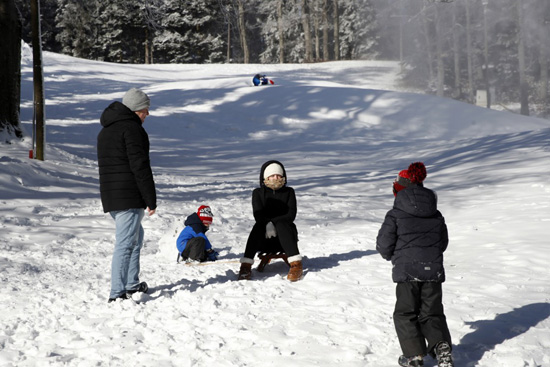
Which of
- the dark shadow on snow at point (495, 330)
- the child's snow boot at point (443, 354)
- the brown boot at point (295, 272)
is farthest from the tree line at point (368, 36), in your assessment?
the child's snow boot at point (443, 354)

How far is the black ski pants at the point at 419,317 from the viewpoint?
12.9ft

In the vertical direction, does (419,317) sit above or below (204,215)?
below

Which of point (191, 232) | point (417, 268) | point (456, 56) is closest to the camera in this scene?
point (417, 268)

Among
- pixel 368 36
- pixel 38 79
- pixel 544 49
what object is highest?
pixel 368 36

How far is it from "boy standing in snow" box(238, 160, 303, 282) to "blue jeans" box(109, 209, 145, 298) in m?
1.34

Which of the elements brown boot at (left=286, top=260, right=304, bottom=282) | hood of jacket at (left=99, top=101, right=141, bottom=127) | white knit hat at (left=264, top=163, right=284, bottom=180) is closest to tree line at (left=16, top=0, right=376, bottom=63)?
white knit hat at (left=264, top=163, right=284, bottom=180)

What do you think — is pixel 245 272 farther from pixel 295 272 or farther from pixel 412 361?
pixel 412 361

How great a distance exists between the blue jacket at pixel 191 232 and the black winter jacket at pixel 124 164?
205cm

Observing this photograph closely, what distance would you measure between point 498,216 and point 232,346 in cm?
646

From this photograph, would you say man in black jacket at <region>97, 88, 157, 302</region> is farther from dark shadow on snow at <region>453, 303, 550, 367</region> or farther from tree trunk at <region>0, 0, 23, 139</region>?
tree trunk at <region>0, 0, 23, 139</region>

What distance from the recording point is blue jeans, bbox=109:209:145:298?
5207 mm

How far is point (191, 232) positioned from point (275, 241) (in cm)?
131

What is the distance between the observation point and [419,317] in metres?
4.04

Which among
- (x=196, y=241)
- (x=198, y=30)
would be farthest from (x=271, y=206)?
(x=198, y=30)
